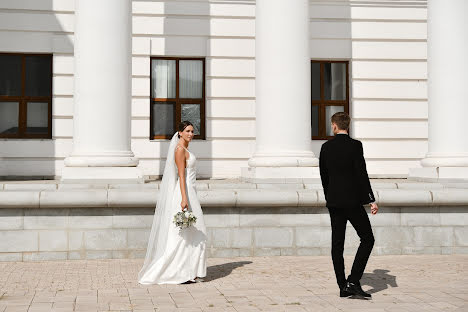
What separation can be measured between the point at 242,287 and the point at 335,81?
10446 mm

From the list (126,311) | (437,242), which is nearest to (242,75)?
(437,242)

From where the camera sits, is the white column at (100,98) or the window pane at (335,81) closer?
the white column at (100,98)

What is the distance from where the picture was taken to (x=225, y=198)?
11797 mm

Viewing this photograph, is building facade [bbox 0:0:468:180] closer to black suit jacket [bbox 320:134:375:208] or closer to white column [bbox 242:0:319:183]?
white column [bbox 242:0:319:183]

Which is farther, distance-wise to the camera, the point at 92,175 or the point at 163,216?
the point at 92,175

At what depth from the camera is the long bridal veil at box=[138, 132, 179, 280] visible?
30.8 ft

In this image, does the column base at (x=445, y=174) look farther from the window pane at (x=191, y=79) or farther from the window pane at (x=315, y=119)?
the window pane at (x=191, y=79)

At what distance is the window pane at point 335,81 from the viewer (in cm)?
1809

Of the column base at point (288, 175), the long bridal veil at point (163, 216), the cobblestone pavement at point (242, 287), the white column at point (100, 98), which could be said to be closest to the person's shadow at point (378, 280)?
the cobblestone pavement at point (242, 287)

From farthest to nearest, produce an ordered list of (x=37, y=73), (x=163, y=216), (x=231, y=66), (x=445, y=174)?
(x=231, y=66)
(x=37, y=73)
(x=445, y=174)
(x=163, y=216)

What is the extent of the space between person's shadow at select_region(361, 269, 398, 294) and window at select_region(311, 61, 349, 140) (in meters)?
8.05

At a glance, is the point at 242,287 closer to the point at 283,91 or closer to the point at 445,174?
the point at 283,91

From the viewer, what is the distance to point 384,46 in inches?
708

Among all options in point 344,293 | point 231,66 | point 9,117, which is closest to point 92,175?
point 9,117
